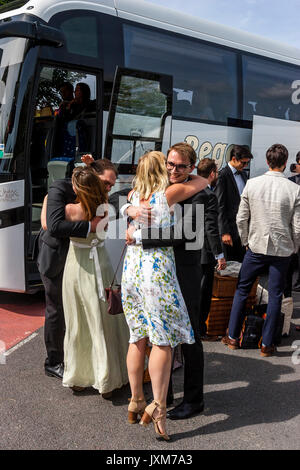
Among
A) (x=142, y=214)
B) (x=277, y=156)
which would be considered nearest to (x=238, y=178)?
(x=277, y=156)

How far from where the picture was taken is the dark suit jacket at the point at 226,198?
5.60m

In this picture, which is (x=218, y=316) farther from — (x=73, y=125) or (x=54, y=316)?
(x=73, y=125)

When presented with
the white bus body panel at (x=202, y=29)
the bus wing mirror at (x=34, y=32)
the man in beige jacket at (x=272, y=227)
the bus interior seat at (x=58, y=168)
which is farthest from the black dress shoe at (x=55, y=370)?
the white bus body panel at (x=202, y=29)

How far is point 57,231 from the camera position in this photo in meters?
3.62

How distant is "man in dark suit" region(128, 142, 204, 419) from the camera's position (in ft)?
10.5

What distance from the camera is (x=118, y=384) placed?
377 cm

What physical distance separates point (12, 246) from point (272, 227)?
9.54 ft

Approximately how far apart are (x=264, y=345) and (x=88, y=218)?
219 centimetres

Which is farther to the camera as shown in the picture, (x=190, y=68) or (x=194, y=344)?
(x=190, y=68)

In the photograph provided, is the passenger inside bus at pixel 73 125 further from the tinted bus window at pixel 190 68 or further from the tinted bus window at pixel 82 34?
the tinted bus window at pixel 190 68

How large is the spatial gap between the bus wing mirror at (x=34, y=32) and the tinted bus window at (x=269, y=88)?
11.5 feet

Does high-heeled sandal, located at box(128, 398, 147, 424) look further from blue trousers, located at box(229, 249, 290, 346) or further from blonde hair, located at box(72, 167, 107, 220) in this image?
blue trousers, located at box(229, 249, 290, 346)

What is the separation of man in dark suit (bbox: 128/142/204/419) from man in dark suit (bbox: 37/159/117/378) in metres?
0.60

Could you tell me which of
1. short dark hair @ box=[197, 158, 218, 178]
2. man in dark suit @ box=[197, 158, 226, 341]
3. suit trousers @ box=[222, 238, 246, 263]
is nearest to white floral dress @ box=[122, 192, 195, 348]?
man in dark suit @ box=[197, 158, 226, 341]
